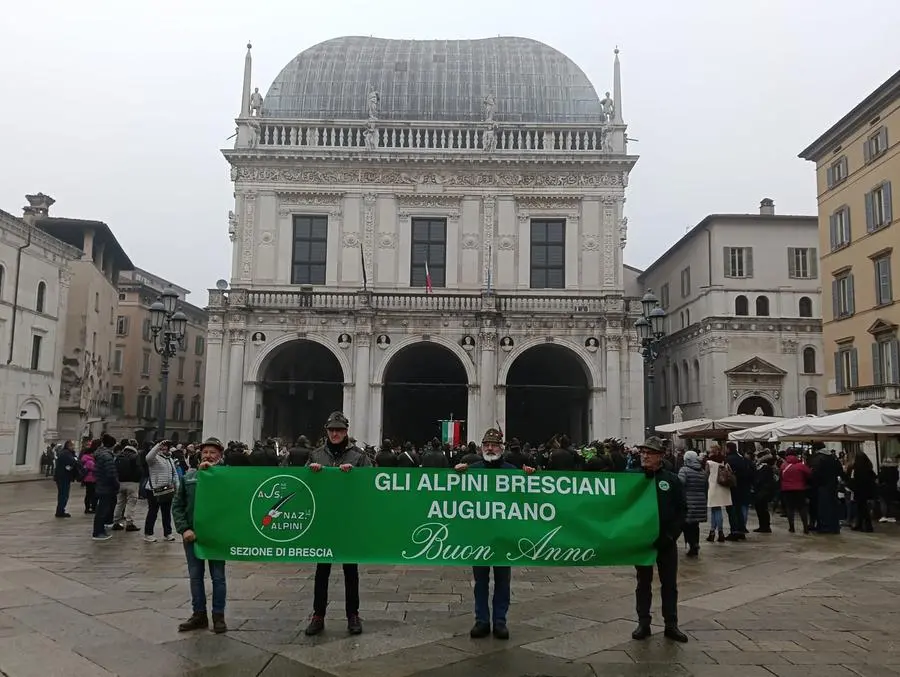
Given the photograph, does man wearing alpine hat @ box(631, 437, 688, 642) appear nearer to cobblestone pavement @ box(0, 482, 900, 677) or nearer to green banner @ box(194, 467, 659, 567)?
green banner @ box(194, 467, 659, 567)

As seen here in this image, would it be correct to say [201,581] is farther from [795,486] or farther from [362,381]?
[362,381]

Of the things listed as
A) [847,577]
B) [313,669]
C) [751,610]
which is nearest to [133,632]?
[313,669]

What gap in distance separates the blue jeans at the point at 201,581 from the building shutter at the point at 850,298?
102 ft

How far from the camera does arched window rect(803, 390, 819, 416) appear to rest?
4128 cm

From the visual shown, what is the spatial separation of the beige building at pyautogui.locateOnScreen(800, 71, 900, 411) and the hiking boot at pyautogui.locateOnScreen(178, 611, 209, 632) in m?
27.7

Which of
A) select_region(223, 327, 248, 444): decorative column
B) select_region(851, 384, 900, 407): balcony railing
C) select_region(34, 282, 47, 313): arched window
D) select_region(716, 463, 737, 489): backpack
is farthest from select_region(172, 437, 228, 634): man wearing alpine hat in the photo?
select_region(34, 282, 47, 313): arched window

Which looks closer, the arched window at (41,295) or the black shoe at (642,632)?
the black shoe at (642,632)

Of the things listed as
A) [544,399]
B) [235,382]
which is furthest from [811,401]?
[235,382]

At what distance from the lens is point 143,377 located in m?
57.2

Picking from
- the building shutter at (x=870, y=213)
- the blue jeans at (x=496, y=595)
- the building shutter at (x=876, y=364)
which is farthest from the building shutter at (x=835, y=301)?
the blue jeans at (x=496, y=595)

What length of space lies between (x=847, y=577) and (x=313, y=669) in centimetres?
858

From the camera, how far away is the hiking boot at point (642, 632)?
7.63 meters

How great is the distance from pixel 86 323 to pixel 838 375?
38300mm

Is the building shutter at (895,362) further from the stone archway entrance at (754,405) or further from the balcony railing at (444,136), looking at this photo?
the balcony railing at (444,136)
